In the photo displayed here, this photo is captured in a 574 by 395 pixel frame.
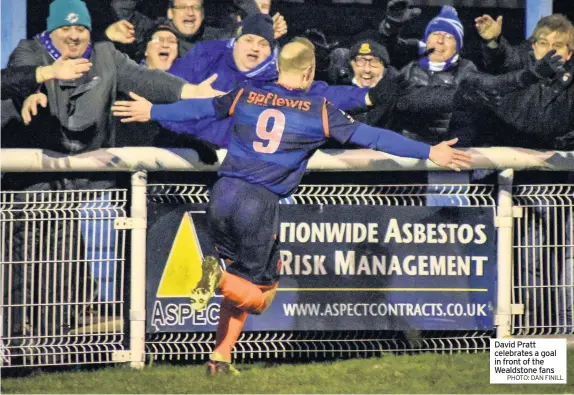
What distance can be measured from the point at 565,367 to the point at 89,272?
3338mm

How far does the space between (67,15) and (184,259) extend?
198 cm

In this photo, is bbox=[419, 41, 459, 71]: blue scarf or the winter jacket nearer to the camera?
the winter jacket

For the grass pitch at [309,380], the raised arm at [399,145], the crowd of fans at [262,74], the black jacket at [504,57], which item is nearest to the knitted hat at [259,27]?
the crowd of fans at [262,74]

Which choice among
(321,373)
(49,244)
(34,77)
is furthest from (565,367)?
(34,77)

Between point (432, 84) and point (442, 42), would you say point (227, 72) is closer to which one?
point (432, 84)

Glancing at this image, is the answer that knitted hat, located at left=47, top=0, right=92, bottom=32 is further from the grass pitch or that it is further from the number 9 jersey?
the grass pitch

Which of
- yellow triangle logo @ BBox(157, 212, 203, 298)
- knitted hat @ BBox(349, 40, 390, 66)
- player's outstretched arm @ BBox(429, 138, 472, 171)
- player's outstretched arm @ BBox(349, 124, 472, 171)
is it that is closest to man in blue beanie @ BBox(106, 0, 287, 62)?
knitted hat @ BBox(349, 40, 390, 66)

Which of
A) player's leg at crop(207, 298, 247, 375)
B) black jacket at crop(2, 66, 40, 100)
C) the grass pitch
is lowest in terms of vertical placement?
the grass pitch

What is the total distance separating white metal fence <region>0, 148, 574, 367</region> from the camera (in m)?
8.11

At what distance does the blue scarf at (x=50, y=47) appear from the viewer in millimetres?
8453

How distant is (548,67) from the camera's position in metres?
8.84

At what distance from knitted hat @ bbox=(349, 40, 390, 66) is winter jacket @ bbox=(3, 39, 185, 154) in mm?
1336

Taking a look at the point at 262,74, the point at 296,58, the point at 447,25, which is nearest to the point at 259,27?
the point at 262,74

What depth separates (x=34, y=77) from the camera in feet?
27.4
